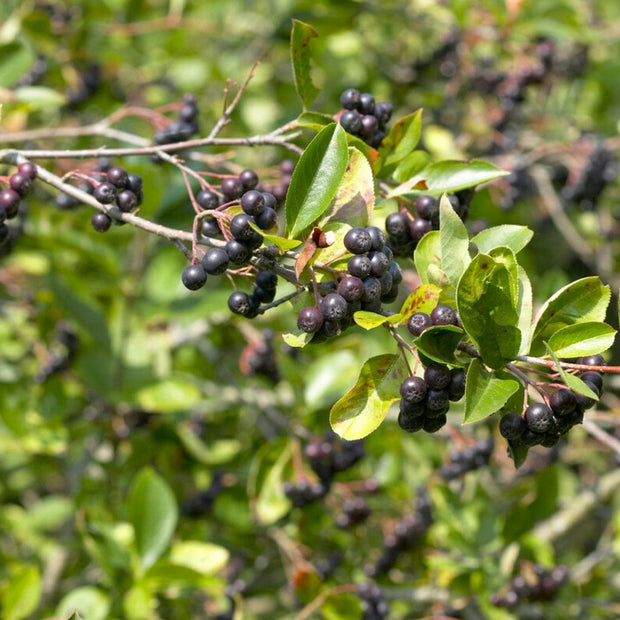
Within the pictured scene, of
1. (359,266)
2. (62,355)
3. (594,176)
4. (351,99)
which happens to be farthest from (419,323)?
(594,176)

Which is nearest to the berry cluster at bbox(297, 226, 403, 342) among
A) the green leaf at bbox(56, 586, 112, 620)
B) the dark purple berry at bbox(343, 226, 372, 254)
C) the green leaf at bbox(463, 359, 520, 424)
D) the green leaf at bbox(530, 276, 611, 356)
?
the dark purple berry at bbox(343, 226, 372, 254)

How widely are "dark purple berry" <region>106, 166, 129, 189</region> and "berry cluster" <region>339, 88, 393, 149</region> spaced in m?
0.47

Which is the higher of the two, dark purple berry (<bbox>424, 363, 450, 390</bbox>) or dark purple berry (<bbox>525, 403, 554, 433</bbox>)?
dark purple berry (<bbox>424, 363, 450, 390</bbox>)

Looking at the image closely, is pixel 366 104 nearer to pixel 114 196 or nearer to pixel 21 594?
pixel 114 196

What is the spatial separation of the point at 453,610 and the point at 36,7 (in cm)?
339

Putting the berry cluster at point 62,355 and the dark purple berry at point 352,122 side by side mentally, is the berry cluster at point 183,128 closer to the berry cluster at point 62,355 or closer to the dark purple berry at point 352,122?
the dark purple berry at point 352,122

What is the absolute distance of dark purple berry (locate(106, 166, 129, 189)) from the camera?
4.99 ft

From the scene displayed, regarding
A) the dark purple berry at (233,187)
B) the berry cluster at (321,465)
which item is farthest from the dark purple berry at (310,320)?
the berry cluster at (321,465)

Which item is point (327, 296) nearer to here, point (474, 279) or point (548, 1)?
point (474, 279)

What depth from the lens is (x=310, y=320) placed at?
4.20 ft

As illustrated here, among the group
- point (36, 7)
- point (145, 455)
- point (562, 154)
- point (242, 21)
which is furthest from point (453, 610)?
point (242, 21)

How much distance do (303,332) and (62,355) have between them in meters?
2.04

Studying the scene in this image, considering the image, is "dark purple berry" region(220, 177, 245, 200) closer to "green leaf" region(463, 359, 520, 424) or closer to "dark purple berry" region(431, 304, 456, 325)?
"dark purple berry" region(431, 304, 456, 325)

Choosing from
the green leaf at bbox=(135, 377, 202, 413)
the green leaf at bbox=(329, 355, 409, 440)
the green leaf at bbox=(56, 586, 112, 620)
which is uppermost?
the green leaf at bbox=(329, 355, 409, 440)
